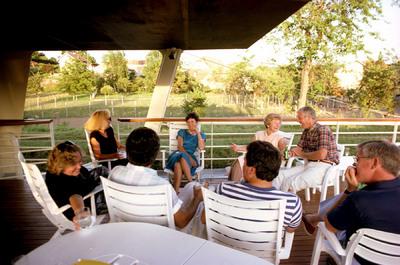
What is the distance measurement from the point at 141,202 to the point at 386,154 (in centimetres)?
131

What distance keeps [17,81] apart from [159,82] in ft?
9.06

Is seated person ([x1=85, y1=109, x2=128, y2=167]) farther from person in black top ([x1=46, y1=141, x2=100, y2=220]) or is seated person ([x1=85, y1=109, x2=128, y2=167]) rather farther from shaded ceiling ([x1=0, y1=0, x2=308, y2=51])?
shaded ceiling ([x1=0, y1=0, x2=308, y2=51])

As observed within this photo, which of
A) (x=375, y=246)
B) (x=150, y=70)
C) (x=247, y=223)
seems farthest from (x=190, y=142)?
(x=150, y=70)

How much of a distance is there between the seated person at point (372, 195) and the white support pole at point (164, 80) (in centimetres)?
417

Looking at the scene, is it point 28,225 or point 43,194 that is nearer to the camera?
point 43,194

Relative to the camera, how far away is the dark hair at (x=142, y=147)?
5.08 ft

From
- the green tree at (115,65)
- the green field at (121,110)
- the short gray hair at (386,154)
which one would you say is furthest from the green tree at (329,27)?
the short gray hair at (386,154)

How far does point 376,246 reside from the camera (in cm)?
114

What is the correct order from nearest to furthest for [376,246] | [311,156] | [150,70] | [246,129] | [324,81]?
[376,246], [311,156], [324,81], [150,70], [246,129]

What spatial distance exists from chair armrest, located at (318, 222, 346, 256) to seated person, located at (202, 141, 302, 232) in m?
0.17

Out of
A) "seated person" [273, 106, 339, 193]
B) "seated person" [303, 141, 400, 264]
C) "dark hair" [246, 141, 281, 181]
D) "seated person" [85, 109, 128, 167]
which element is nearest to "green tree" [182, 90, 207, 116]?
"seated person" [85, 109, 128, 167]

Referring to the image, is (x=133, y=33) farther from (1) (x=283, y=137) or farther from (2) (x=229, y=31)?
(1) (x=283, y=137)

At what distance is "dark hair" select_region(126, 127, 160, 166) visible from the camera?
Answer: 5.08 feet

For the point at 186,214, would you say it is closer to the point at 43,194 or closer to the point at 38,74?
the point at 43,194
